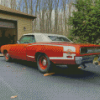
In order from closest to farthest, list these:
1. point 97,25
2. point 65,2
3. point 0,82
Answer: point 0,82 → point 97,25 → point 65,2

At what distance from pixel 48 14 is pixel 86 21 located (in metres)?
22.6

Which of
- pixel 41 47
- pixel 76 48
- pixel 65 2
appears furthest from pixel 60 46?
pixel 65 2

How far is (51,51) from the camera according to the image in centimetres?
440

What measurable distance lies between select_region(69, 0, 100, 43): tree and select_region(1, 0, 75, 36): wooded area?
20.1 metres

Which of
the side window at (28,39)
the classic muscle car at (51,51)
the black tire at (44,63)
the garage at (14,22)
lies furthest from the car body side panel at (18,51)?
the garage at (14,22)

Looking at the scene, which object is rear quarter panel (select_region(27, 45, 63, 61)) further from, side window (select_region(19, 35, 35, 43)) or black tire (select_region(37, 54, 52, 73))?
side window (select_region(19, 35, 35, 43))

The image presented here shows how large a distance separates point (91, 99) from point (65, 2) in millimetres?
31383

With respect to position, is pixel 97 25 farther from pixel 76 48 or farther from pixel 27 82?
pixel 27 82

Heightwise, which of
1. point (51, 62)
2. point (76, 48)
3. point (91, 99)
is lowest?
point (91, 99)

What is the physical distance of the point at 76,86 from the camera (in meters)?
3.57

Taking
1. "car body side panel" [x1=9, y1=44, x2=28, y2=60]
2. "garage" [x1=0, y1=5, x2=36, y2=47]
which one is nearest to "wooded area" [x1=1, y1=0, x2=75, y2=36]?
"garage" [x1=0, y1=5, x2=36, y2=47]

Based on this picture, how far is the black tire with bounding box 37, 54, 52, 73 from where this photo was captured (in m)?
4.62

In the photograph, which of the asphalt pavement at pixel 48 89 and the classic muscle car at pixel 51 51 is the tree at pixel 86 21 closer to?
the classic muscle car at pixel 51 51

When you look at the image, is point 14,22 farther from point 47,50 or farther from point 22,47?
point 47,50
